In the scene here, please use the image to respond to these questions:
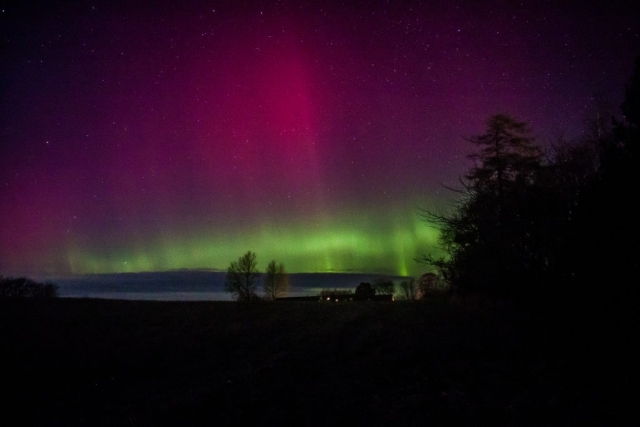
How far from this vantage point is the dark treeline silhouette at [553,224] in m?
9.99

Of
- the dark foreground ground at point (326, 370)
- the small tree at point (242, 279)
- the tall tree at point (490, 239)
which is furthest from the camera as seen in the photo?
the small tree at point (242, 279)

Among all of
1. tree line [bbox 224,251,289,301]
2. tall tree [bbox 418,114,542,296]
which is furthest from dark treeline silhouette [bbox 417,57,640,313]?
tree line [bbox 224,251,289,301]

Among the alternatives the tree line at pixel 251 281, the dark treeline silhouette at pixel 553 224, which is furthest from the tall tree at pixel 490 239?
the tree line at pixel 251 281

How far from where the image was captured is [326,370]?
13.1 meters

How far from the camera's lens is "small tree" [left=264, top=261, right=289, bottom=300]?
221 feet

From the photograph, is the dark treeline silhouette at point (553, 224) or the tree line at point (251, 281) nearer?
the dark treeline silhouette at point (553, 224)

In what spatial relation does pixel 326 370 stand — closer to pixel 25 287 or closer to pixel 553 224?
pixel 553 224

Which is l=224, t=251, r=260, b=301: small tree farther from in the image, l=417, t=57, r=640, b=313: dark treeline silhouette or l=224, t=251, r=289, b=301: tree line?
l=417, t=57, r=640, b=313: dark treeline silhouette

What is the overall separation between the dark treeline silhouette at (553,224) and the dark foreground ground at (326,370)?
112 centimetres

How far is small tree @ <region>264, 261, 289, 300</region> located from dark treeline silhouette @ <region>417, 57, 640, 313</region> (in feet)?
148

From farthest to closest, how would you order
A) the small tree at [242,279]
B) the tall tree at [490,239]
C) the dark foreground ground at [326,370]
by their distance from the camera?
the small tree at [242,279] < the tall tree at [490,239] < the dark foreground ground at [326,370]

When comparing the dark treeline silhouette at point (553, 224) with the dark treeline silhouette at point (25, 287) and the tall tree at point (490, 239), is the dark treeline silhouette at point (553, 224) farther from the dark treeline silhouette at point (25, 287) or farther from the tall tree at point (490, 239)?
the dark treeline silhouette at point (25, 287)

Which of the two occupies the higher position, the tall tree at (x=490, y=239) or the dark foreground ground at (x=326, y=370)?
the tall tree at (x=490, y=239)

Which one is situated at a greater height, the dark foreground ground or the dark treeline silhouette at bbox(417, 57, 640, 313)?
the dark treeline silhouette at bbox(417, 57, 640, 313)
